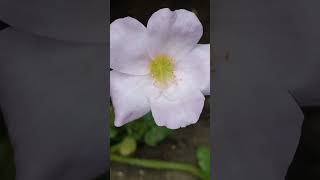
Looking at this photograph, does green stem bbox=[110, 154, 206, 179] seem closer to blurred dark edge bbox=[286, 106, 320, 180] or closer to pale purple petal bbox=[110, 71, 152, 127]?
pale purple petal bbox=[110, 71, 152, 127]

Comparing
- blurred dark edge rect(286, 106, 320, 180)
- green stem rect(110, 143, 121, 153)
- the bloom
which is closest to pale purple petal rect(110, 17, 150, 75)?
the bloom

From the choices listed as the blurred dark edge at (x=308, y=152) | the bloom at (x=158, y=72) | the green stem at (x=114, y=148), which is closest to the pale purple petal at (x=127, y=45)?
the bloom at (x=158, y=72)

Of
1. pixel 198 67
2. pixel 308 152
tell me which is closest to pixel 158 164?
pixel 198 67

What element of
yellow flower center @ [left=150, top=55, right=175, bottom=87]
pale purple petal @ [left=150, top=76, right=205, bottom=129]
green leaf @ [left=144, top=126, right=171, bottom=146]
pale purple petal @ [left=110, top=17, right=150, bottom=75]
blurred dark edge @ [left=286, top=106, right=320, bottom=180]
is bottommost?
blurred dark edge @ [left=286, top=106, right=320, bottom=180]

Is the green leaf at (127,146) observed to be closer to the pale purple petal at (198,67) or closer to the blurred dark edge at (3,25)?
the pale purple petal at (198,67)

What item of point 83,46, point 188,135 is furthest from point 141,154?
point 83,46

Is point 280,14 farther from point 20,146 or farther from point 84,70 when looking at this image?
point 20,146
